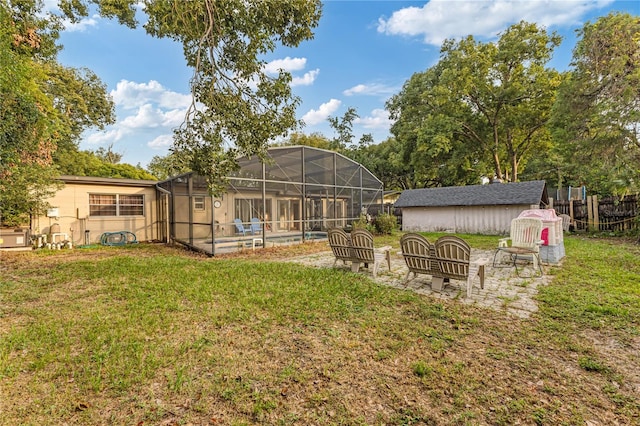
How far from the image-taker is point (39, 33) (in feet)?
32.9

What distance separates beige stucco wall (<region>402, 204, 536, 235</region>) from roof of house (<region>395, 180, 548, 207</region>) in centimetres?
34

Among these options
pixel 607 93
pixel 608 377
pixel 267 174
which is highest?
pixel 607 93

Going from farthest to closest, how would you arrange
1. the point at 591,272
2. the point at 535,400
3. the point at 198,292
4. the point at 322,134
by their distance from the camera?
Result: the point at 322,134 < the point at 591,272 < the point at 198,292 < the point at 535,400

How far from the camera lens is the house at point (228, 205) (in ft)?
37.1

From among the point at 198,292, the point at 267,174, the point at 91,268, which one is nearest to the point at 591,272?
the point at 198,292

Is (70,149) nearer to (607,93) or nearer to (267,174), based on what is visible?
(267,174)

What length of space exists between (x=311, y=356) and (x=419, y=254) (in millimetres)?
3157

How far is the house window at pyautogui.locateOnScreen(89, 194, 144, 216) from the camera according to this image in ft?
41.6

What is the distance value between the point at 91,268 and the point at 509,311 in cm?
918

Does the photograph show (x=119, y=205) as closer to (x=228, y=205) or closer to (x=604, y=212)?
(x=228, y=205)

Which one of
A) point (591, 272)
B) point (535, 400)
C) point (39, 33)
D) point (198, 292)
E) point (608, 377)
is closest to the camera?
point (535, 400)

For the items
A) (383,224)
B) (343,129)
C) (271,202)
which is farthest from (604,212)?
(343,129)

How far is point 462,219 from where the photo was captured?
1611 cm

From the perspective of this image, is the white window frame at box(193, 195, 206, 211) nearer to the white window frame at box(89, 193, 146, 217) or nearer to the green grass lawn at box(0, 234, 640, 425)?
the white window frame at box(89, 193, 146, 217)
